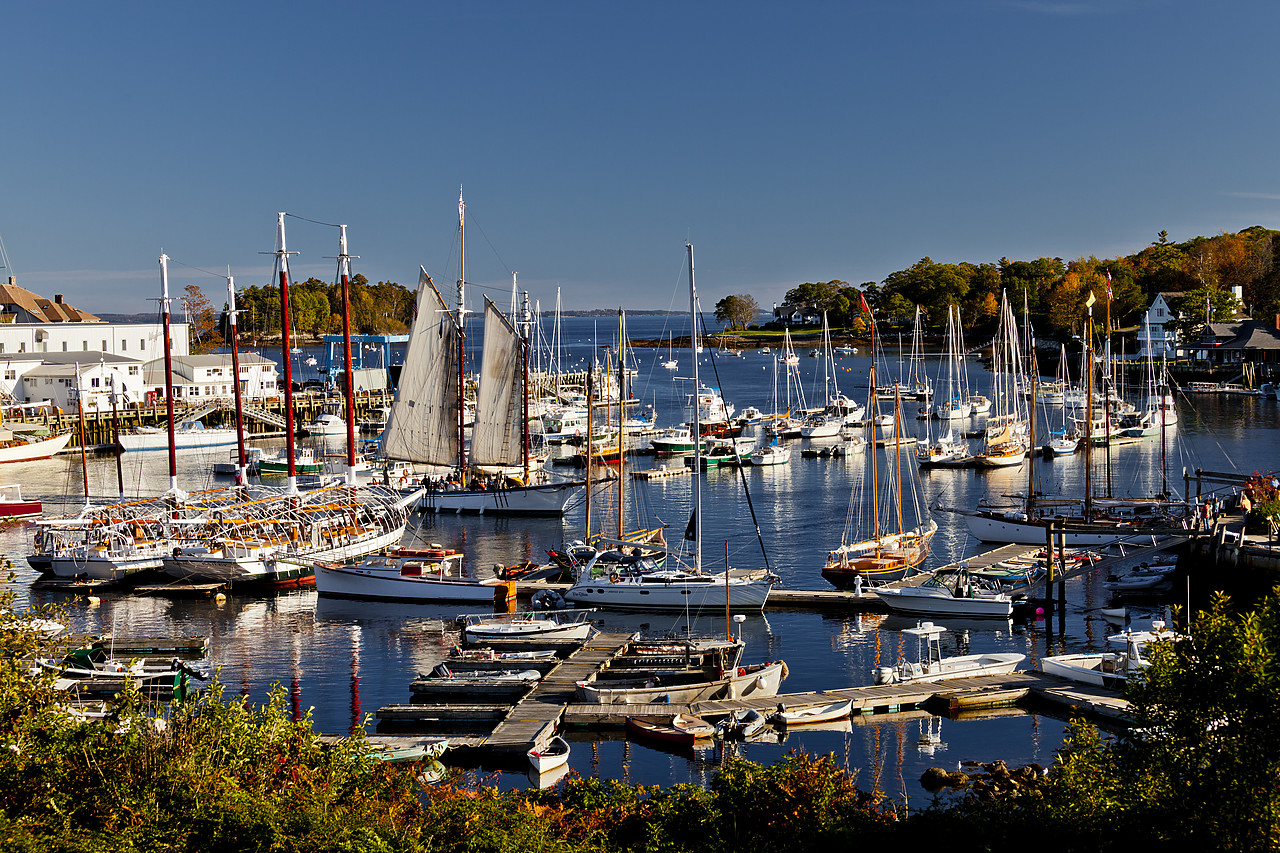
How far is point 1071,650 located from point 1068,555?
9876 millimetres

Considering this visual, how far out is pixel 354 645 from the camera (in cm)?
3609

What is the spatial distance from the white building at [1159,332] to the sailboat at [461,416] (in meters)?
101

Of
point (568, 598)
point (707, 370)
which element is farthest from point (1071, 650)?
point (707, 370)

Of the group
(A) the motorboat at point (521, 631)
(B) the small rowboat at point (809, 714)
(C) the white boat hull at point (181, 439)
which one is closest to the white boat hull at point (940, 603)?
(B) the small rowboat at point (809, 714)

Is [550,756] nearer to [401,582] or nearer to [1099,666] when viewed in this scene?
[1099,666]

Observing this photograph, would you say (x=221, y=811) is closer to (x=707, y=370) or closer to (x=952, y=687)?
(x=952, y=687)

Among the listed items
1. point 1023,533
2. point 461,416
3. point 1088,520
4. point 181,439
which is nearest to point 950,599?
point 1088,520

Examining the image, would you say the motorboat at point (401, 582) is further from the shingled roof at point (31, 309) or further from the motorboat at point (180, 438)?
the shingled roof at point (31, 309)

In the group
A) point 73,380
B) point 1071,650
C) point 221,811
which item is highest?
point 73,380

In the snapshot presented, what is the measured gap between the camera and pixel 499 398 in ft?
199

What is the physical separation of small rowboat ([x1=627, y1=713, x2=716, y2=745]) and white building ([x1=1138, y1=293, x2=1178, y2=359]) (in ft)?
409

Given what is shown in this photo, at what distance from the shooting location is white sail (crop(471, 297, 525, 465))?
195ft

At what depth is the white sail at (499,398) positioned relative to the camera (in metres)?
59.4

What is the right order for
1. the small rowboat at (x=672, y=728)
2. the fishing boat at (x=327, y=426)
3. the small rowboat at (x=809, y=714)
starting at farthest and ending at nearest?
1. the fishing boat at (x=327, y=426)
2. the small rowboat at (x=809, y=714)
3. the small rowboat at (x=672, y=728)
